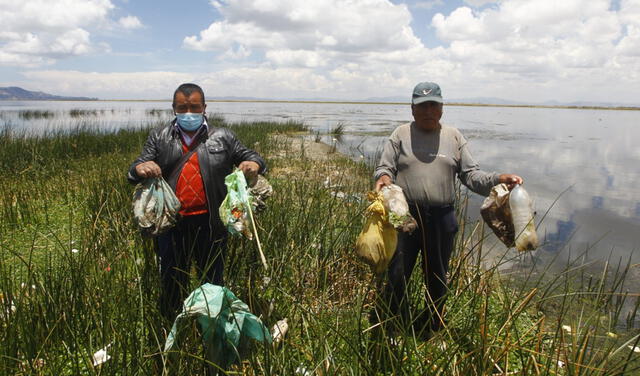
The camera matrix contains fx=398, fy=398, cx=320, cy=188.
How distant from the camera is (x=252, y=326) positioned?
1.96 meters

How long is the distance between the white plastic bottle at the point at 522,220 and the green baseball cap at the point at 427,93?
734 mm

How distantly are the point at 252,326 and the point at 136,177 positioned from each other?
1.11 meters

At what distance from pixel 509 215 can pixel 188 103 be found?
6.74ft

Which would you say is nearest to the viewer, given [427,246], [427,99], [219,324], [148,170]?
[219,324]

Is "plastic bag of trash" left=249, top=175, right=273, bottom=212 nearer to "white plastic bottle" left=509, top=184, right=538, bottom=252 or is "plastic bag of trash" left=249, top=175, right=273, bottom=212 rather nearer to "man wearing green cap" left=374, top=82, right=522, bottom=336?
"man wearing green cap" left=374, top=82, right=522, bottom=336

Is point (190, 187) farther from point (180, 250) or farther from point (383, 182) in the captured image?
point (383, 182)

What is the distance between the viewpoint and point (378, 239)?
2311mm

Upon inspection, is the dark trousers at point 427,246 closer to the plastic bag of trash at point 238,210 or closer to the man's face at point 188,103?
the plastic bag of trash at point 238,210

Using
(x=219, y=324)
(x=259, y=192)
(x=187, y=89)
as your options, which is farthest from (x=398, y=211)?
(x=187, y=89)

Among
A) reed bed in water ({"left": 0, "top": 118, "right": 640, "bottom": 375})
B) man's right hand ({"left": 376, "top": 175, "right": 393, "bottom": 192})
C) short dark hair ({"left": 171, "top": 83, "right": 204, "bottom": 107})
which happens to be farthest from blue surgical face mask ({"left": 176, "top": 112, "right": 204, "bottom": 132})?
man's right hand ({"left": 376, "top": 175, "right": 393, "bottom": 192})

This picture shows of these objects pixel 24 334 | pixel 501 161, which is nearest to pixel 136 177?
pixel 24 334

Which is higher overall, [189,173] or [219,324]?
[189,173]

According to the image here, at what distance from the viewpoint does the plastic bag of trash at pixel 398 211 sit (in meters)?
2.27

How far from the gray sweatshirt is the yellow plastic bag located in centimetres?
33
